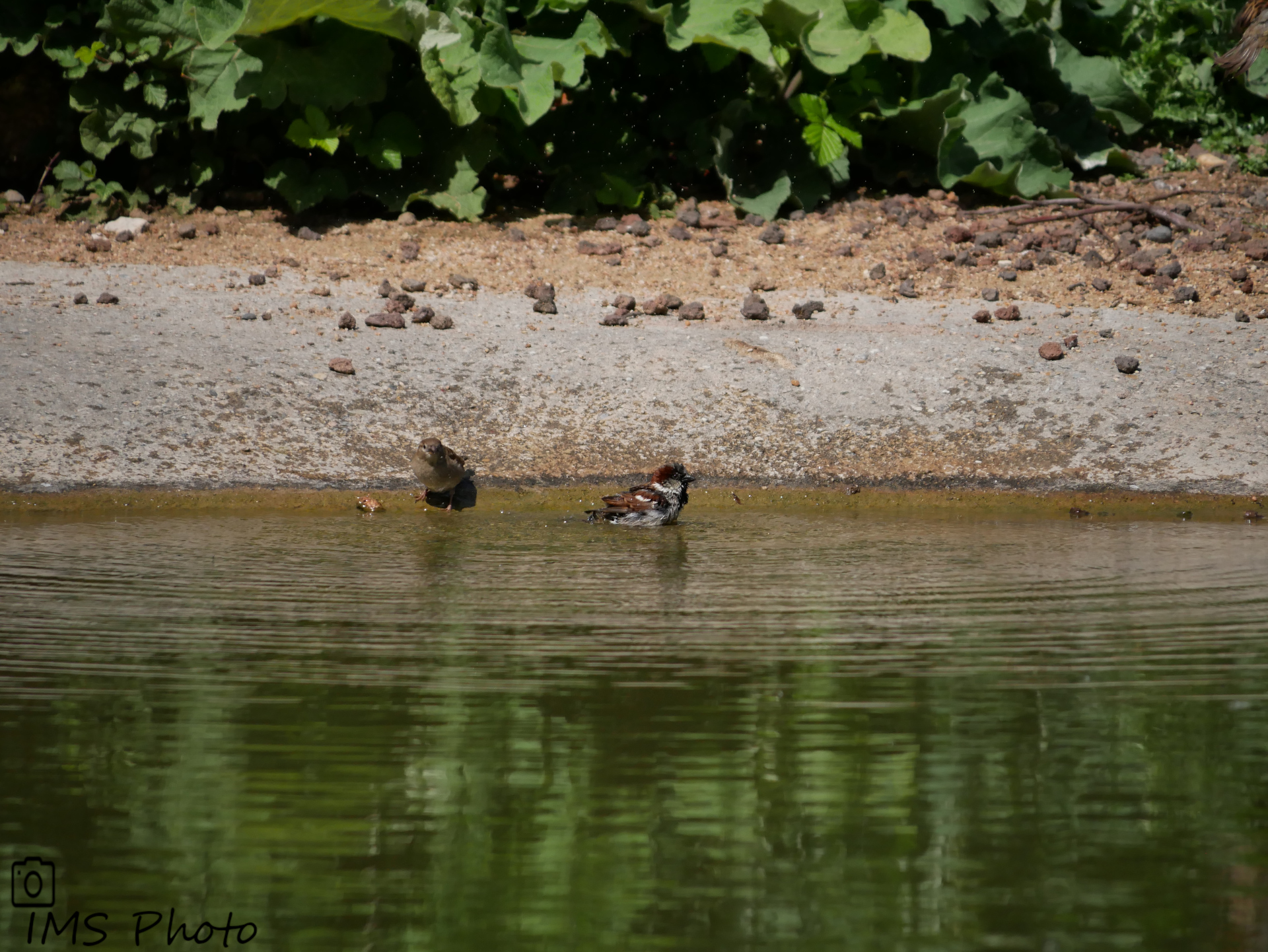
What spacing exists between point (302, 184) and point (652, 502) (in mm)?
4776

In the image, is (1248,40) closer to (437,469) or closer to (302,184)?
(302,184)

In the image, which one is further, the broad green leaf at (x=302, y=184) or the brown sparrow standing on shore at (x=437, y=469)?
the broad green leaf at (x=302, y=184)

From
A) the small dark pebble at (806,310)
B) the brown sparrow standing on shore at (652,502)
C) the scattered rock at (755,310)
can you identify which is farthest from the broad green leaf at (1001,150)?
the brown sparrow standing on shore at (652,502)

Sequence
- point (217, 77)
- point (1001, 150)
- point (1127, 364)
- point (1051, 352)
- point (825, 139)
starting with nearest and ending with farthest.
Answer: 1. point (1127, 364)
2. point (1051, 352)
3. point (217, 77)
4. point (825, 139)
5. point (1001, 150)

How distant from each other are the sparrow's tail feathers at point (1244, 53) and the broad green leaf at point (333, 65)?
6.26 metres

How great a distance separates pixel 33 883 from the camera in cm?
216

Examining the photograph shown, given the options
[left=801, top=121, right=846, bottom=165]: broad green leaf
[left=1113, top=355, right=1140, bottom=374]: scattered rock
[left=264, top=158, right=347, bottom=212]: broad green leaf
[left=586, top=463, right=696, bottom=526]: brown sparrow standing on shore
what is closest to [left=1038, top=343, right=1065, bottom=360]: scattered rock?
[left=1113, top=355, right=1140, bottom=374]: scattered rock

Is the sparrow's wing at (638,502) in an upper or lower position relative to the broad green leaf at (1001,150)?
lower

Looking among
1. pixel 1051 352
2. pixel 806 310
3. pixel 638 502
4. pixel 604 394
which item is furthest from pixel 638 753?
pixel 806 310

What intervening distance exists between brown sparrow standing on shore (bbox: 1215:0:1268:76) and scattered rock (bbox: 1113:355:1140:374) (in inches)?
179

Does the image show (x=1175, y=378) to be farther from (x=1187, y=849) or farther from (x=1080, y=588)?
(x=1187, y=849)

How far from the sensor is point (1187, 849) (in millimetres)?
2320

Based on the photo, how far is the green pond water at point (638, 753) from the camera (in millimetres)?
2102

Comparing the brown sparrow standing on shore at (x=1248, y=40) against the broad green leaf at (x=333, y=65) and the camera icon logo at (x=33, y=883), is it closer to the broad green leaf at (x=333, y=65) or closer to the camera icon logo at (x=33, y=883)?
the broad green leaf at (x=333, y=65)
